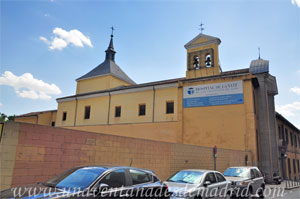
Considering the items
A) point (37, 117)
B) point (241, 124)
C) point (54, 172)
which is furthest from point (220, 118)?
point (37, 117)

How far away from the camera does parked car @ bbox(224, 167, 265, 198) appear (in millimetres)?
10211

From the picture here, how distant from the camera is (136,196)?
554cm

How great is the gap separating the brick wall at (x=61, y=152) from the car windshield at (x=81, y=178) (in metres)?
2.62

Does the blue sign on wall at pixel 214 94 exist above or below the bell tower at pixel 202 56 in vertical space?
below

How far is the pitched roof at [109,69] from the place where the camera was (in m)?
38.7

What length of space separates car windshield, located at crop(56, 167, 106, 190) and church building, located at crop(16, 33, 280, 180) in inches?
710

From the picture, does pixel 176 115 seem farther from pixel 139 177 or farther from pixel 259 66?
pixel 139 177

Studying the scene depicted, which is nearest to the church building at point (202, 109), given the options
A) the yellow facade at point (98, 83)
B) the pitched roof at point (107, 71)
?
the yellow facade at point (98, 83)

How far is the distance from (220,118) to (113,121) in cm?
1309

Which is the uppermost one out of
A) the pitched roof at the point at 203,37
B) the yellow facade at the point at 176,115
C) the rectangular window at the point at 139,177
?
the pitched roof at the point at 203,37

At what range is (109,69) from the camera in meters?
38.8

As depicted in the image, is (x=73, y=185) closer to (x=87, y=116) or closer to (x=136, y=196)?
(x=136, y=196)

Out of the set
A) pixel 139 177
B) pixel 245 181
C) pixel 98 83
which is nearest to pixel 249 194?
pixel 245 181

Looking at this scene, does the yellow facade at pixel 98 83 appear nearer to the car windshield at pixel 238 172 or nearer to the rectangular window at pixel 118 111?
the rectangular window at pixel 118 111
